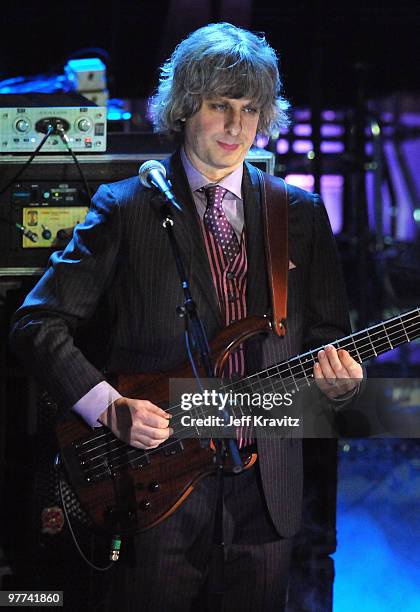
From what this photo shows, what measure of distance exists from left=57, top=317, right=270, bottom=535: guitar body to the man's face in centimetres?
50

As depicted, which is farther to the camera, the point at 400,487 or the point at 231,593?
the point at 400,487

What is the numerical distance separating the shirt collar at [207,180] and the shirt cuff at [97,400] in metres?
0.64

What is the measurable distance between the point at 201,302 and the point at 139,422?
1.23 feet

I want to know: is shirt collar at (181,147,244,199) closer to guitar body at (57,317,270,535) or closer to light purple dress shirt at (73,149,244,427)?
light purple dress shirt at (73,149,244,427)

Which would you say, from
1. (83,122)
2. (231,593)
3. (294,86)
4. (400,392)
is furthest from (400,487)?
(294,86)

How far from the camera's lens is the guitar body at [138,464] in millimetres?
2367

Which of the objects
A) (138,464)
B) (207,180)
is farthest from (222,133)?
(138,464)

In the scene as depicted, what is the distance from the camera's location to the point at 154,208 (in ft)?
7.89

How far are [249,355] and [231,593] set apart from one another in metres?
0.66

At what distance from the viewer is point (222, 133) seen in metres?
2.52

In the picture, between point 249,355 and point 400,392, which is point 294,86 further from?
point 249,355

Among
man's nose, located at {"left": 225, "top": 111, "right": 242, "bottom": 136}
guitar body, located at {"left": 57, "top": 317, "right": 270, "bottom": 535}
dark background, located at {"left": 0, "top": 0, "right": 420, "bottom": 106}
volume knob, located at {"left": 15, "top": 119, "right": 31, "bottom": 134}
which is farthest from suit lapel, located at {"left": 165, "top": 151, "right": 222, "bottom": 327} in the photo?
dark background, located at {"left": 0, "top": 0, "right": 420, "bottom": 106}

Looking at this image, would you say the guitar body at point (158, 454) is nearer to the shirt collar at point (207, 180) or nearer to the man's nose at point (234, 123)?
the shirt collar at point (207, 180)

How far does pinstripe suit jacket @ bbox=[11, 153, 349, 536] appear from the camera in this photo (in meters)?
2.41
